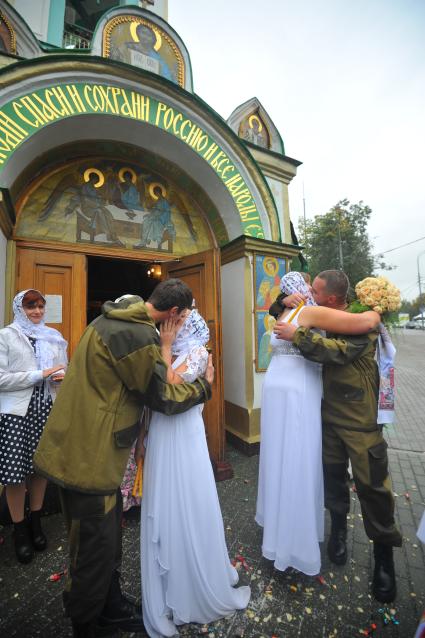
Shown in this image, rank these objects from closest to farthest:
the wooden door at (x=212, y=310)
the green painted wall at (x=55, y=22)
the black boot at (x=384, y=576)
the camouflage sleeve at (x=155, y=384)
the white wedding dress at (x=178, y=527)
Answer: the camouflage sleeve at (x=155, y=384)
the white wedding dress at (x=178, y=527)
the black boot at (x=384, y=576)
the wooden door at (x=212, y=310)
the green painted wall at (x=55, y=22)

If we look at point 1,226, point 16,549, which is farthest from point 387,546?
point 1,226

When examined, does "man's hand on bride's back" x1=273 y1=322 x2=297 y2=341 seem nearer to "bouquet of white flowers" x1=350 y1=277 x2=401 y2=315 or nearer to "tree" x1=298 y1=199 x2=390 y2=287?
"bouquet of white flowers" x1=350 y1=277 x2=401 y2=315

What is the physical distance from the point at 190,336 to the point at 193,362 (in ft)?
0.66

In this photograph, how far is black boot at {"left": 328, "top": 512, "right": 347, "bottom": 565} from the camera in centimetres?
244

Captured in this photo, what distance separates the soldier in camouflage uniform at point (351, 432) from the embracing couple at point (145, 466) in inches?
34.0

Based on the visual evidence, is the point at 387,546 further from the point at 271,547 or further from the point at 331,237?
the point at 331,237

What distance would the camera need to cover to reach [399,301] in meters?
2.17

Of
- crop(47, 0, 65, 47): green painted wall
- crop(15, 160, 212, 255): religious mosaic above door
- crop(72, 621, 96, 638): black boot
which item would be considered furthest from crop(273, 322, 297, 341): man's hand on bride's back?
crop(47, 0, 65, 47): green painted wall

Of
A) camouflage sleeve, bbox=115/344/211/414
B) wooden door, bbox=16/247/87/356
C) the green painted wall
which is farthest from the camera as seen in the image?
the green painted wall

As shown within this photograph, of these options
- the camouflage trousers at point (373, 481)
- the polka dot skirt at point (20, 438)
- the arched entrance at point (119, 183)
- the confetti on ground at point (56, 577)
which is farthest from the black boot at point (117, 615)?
the arched entrance at point (119, 183)

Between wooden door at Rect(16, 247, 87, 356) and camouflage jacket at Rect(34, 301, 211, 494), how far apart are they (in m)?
2.79

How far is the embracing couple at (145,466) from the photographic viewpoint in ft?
4.89

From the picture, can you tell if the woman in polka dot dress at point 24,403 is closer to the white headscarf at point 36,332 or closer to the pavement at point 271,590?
the white headscarf at point 36,332

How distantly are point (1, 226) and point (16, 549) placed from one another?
10.4 feet
